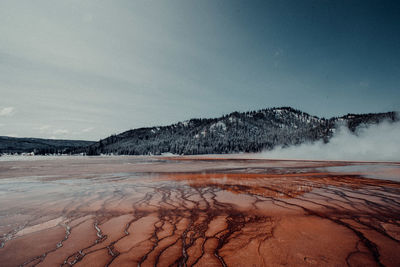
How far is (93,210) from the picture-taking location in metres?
4.53

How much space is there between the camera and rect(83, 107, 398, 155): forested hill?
7200 centimetres

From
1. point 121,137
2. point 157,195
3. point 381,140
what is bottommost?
point 157,195

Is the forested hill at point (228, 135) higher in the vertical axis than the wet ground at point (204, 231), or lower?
higher

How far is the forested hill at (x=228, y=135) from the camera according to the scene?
72.0 m

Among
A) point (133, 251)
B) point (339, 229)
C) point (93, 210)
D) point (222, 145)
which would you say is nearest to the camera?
point (133, 251)

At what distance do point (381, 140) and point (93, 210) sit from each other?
5078 centimetres

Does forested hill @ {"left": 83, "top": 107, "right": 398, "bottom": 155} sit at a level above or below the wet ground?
above

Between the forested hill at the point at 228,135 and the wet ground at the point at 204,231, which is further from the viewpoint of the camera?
the forested hill at the point at 228,135

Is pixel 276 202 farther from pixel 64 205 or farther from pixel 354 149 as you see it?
pixel 354 149

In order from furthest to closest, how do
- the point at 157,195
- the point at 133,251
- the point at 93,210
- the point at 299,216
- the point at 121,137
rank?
1. the point at 121,137
2. the point at 157,195
3. the point at 93,210
4. the point at 299,216
5. the point at 133,251

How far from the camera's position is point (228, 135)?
11806 centimetres

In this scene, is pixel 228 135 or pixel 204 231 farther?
pixel 228 135

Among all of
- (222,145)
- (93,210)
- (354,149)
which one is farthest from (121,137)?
(93,210)

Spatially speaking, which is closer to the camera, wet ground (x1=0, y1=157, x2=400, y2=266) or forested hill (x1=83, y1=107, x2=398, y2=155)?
wet ground (x1=0, y1=157, x2=400, y2=266)
